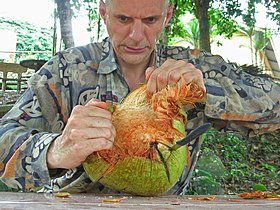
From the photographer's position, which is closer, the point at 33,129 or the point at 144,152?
the point at 144,152

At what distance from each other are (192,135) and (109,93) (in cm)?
99

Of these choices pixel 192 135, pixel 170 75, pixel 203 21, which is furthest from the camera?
pixel 203 21

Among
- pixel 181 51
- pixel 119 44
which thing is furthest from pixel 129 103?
pixel 181 51

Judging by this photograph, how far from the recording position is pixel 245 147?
784cm

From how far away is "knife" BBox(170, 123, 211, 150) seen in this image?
105 cm

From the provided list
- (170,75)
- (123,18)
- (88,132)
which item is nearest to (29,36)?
(123,18)

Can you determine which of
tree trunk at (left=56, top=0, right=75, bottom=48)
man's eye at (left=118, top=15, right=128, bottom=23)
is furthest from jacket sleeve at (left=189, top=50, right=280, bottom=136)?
tree trunk at (left=56, top=0, right=75, bottom=48)

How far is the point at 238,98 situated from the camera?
192 centimetres

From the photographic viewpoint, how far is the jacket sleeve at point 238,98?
1841 millimetres

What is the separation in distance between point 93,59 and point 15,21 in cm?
2322

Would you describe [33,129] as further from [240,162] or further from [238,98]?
[240,162]

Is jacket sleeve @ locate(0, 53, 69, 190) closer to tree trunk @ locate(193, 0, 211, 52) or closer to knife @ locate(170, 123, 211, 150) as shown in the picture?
knife @ locate(170, 123, 211, 150)

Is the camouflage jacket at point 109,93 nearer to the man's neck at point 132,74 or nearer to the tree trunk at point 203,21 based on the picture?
the man's neck at point 132,74

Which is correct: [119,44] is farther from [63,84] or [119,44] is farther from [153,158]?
[153,158]
